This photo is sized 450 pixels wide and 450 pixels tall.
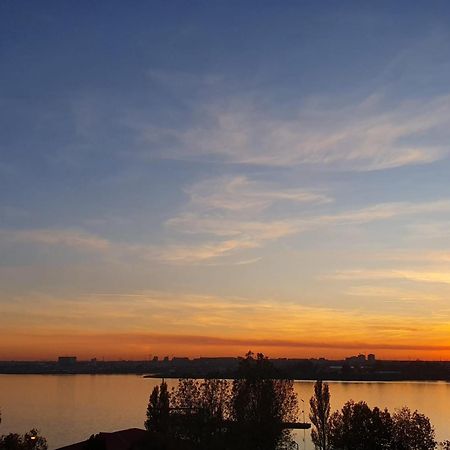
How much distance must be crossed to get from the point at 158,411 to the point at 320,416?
1163cm

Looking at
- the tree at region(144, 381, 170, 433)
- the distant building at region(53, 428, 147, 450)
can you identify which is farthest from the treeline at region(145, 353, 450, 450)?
the distant building at region(53, 428, 147, 450)

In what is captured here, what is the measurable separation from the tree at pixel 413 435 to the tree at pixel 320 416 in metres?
6.97

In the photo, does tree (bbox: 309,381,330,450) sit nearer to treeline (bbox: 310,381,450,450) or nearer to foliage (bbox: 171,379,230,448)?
treeline (bbox: 310,381,450,450)

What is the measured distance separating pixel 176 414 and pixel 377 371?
17026cm

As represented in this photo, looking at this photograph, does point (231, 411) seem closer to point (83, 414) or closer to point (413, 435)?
point (413, 435)

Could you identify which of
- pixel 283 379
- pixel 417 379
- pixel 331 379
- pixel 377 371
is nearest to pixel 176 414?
pixel 283 379

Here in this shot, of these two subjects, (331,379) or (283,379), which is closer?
(283,379)

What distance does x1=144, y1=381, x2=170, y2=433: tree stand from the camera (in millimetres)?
35525

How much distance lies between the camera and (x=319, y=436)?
41.5 metres

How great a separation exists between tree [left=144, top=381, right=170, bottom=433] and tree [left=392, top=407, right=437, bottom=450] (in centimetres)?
1335

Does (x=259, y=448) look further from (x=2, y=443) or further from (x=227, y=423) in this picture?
(x=2, y=443)

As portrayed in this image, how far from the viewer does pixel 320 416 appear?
42094 mm

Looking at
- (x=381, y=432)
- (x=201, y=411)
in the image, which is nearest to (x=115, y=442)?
(x=201, y=411)

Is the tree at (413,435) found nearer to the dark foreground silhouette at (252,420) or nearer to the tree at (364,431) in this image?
the dark foreground silhouette at (252,420)
